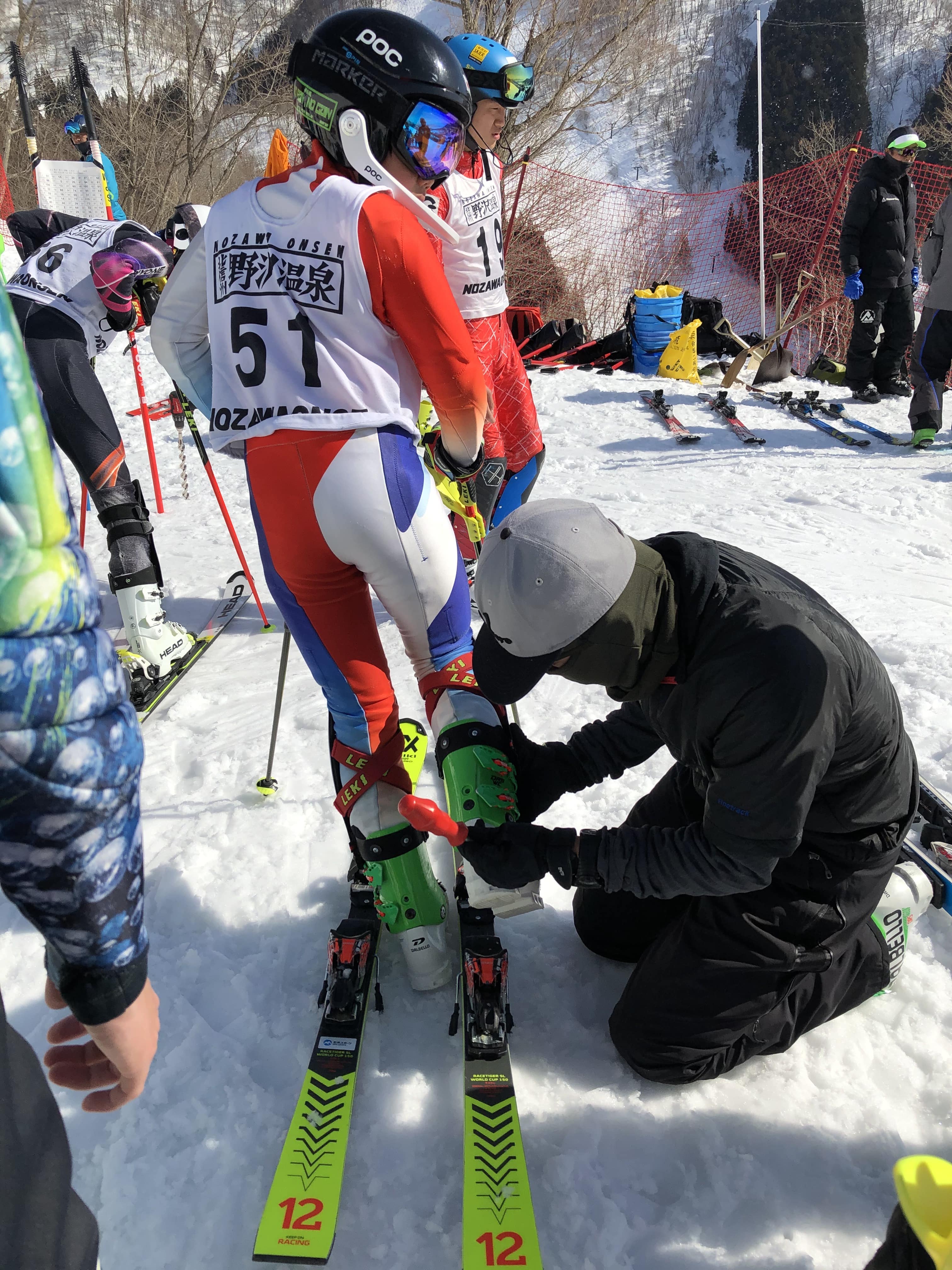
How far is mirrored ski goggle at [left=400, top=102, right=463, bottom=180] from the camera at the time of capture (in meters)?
2.05

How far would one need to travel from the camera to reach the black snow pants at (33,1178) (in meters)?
0.86

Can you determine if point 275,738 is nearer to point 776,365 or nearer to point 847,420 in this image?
point 847,420

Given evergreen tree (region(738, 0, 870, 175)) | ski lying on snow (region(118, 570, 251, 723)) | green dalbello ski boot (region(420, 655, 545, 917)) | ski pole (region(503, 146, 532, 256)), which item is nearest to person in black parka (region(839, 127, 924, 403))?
ski pole (region(503, 146, 532, 256))

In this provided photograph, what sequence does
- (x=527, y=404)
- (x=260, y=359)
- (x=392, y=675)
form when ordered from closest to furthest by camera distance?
(x=260, y=359)
(x=392, y=675)
(x=527, y=404)

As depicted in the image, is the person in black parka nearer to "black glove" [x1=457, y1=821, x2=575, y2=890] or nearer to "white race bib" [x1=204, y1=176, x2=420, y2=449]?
"white race bib" [x1=204, y1=176, x2=420, y2=449]

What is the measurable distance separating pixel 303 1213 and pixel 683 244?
20.8m

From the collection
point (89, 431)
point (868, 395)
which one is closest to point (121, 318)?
point (89, 431)

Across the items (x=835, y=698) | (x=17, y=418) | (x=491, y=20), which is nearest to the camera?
(x=17, y=418)

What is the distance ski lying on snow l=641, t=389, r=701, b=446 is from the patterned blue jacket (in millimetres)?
6883

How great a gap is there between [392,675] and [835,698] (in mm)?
2522

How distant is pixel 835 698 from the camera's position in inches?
61.3

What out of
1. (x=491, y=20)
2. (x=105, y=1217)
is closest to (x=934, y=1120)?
(x=105, y=1217)

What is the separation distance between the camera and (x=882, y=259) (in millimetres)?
8227

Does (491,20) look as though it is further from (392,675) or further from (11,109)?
(392,675)
